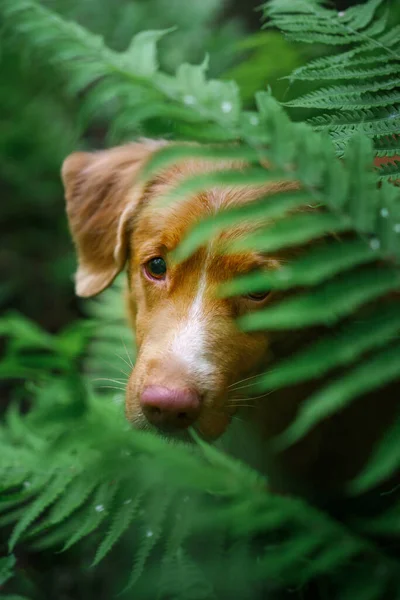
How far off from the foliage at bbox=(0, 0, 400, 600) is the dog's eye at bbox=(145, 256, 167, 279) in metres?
0.62

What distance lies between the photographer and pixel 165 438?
2.72 meters

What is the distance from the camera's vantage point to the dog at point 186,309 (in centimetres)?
253

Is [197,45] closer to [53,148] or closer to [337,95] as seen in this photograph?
[53,148]

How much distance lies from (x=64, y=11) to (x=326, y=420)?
3914 mm

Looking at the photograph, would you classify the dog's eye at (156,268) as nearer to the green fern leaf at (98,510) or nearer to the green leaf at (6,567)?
the green fern leaf at (98,510)

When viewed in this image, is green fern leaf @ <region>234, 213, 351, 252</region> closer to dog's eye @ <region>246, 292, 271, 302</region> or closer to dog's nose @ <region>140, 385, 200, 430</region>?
dog's nose @ <region>140, 385, 200, 430</region>

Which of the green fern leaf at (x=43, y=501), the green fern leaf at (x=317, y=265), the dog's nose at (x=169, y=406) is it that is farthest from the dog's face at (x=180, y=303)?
the green fern leaf at (x=317, y=265)

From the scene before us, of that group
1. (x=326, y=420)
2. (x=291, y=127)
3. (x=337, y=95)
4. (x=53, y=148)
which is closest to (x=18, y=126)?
(x=53, y=148)

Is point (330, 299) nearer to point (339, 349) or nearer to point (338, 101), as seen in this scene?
point (339, 349)

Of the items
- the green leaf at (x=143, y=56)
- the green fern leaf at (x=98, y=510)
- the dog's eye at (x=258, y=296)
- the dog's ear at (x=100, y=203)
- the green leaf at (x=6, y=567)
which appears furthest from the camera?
the dog's ear at (x=100, y=203)

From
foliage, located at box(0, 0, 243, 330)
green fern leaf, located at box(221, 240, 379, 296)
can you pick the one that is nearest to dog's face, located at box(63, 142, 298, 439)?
green fern leaf, located at box(221, 240, 379, 296)

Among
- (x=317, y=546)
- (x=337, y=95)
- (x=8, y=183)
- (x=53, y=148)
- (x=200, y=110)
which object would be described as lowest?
(x=8, y=183)

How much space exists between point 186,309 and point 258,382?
0.81 m

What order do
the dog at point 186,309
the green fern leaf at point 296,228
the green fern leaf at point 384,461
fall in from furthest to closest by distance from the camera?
the dog at point 186,309
the green fern leaf at point 296,228
the green fern leaf at point 384,461
